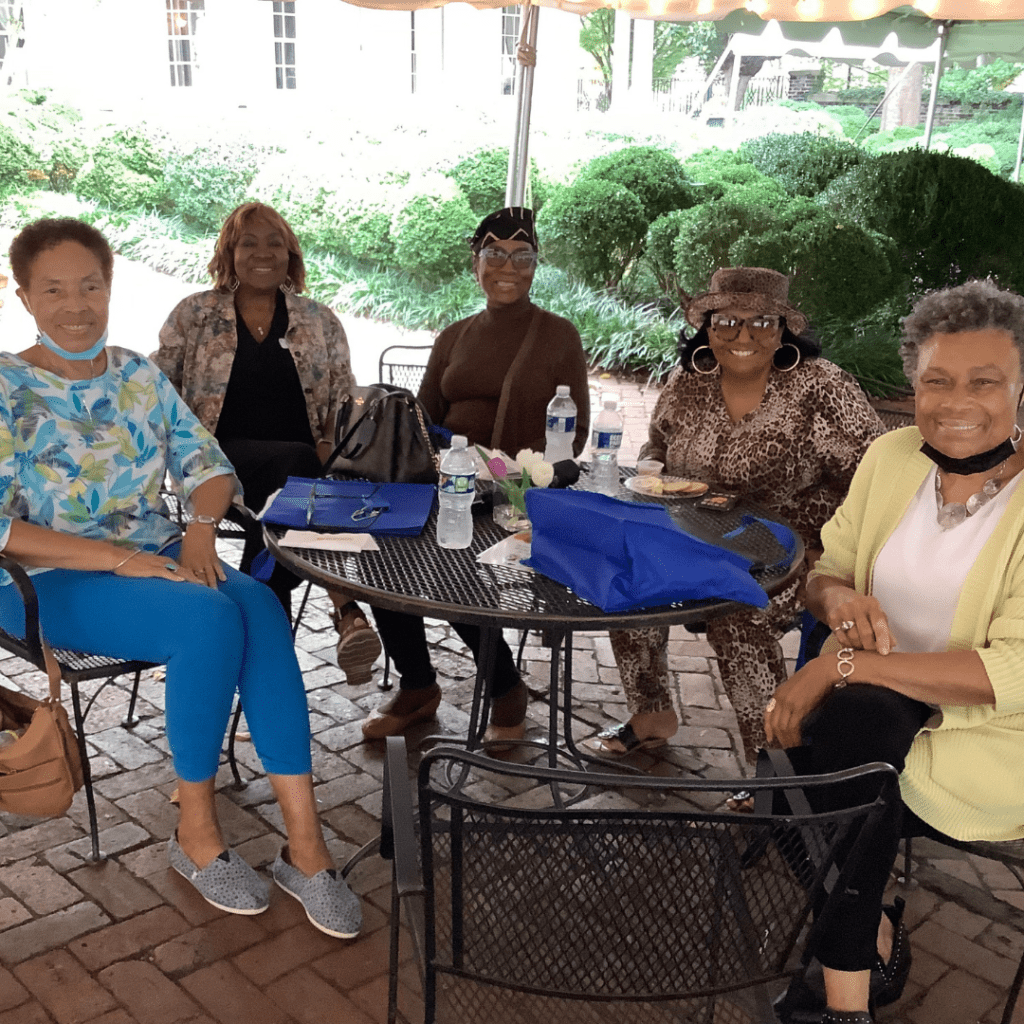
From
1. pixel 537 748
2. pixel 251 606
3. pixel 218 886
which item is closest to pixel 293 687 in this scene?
pixel 251 606

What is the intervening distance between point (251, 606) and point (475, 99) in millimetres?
16817

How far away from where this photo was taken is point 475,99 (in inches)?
709

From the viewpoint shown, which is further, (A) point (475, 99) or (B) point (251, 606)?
(A) point (475, 99)

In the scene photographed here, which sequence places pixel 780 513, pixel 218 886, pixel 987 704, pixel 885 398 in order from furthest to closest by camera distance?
pixel 885 398 < pixel 780 513 < pixel 218 886 < pixel 987 704

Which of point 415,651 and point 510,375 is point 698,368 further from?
point 415,651

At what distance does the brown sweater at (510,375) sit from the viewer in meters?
3.85

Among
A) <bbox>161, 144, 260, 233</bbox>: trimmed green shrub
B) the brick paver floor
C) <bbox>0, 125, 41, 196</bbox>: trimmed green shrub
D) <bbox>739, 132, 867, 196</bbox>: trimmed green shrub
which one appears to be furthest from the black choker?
<bbox>0, 125, 41, 196</bbox>: trimmed green shrub

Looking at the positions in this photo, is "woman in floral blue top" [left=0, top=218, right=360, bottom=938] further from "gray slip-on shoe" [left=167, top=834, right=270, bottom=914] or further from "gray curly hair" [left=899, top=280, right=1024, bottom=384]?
"gray curly hair" [left=899, top=280, right=1024, bottom=384]

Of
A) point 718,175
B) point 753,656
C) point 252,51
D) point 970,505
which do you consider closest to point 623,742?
point 753,656

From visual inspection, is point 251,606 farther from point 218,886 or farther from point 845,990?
point 845,990

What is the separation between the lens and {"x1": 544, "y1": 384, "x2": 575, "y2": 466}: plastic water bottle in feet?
11.8

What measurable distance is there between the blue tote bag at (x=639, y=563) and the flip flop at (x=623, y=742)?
47.5 inches

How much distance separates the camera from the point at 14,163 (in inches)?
602

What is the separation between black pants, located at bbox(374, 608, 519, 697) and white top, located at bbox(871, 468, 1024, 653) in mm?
1411
